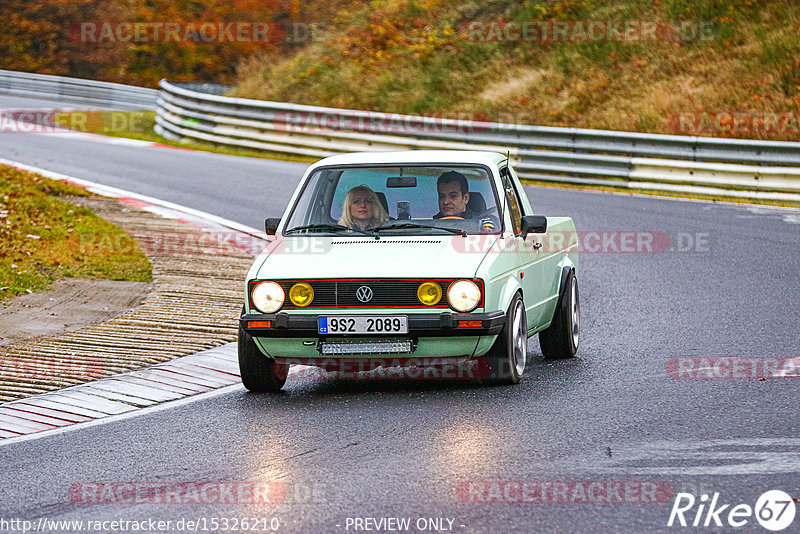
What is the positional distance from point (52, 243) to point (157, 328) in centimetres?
459

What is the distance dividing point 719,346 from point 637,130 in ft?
52.0

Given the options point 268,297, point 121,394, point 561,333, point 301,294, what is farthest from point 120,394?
point 561,333

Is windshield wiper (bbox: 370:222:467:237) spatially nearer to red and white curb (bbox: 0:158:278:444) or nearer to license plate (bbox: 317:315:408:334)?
license plate (bbox: 317:315:408:334)

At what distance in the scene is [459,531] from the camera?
5285mm

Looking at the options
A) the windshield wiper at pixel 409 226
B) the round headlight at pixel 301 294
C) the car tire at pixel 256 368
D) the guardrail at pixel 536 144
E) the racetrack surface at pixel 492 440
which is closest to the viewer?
the racetrack surface at pixel 492 440

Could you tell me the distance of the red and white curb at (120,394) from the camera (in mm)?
7824

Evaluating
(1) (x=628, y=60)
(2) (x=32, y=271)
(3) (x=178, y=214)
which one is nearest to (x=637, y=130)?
(1) (x=628, y=60)

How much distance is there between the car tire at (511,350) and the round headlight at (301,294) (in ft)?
4.12

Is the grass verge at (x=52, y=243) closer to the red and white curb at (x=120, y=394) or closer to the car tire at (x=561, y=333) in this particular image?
the red and white curb at (x=120, y=394)

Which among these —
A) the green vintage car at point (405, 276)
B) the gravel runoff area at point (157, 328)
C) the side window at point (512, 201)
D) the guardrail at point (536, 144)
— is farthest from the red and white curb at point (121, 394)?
the guardrail at point (536, 144)

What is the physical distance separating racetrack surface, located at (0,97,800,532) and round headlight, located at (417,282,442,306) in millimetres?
664

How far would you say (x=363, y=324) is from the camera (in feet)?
26.0

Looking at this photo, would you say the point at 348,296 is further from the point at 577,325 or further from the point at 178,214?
the point at 178,214

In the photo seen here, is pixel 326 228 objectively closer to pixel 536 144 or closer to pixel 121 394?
pixel 121 394
